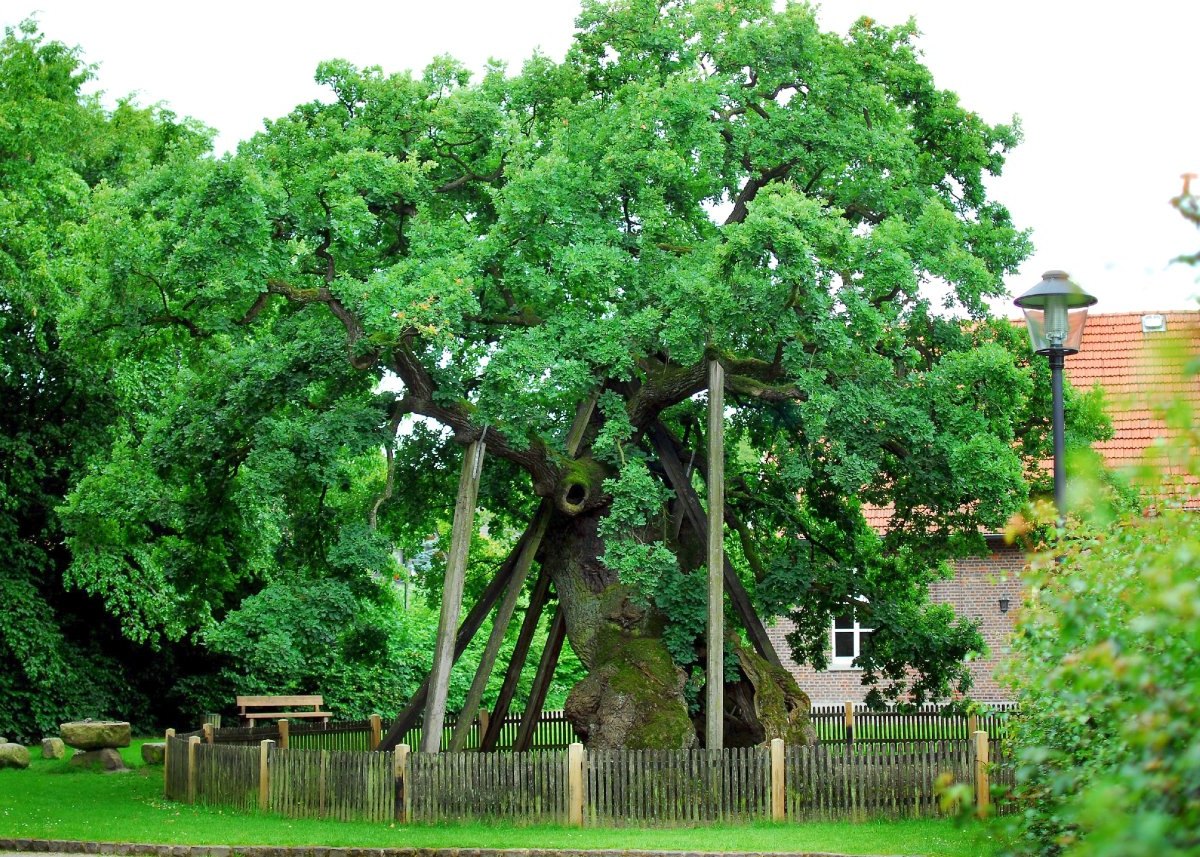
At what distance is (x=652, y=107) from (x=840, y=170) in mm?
3059

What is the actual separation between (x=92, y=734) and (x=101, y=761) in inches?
19.4

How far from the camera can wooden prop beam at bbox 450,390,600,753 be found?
19.3 metres

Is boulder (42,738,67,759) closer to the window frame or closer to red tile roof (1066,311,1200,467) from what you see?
the window frame

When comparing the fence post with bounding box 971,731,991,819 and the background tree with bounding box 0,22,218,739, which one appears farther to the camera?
the background tree with bounding box 0,22,218,739

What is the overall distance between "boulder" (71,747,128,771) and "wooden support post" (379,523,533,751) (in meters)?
6.36

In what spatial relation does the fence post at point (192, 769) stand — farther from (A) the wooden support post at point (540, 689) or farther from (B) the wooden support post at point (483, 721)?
(B) the wooden support post at point (483, 721)

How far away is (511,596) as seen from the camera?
1942cm

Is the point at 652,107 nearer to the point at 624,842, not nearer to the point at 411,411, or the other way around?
the point at 411,411

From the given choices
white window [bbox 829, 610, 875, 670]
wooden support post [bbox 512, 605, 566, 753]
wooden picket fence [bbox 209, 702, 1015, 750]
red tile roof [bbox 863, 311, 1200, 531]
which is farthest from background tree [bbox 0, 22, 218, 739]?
red tile roof [bbox 863, 311, 1200, 531]

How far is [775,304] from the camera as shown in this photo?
1719 cm

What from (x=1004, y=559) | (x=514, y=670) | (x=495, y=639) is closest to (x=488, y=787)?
(x=495, y=639)

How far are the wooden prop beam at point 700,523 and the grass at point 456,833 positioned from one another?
153 inches

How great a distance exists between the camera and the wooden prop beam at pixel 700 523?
19.5 metres

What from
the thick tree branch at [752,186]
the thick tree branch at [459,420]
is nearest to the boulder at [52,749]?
the thick tree branch at [459,420]
